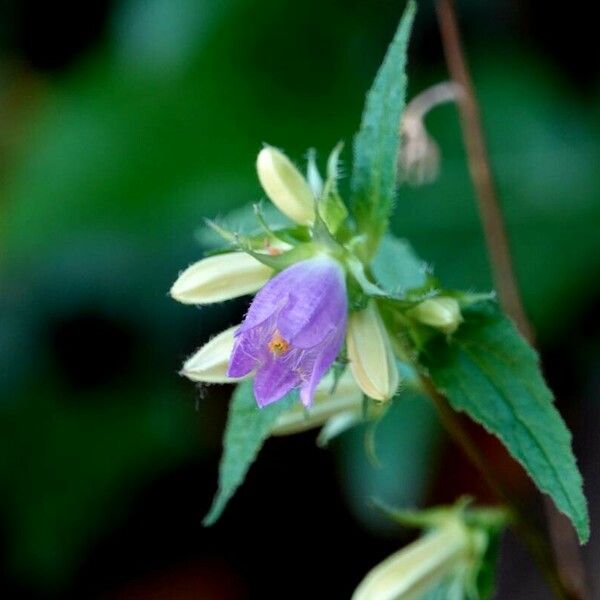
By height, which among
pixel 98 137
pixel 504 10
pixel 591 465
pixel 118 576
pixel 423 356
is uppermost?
pixel 98 137

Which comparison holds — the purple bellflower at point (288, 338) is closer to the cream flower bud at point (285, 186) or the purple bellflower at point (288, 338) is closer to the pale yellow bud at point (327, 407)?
the cream flower bud at point (285, 186)

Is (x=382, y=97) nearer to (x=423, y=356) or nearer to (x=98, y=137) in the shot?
(x=423, y=356)

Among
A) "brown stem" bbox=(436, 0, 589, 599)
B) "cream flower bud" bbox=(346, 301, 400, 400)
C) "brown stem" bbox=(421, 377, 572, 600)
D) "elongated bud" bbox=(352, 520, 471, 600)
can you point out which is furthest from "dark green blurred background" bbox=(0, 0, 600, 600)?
"cream flower bud" bbox=(346, 301, 400, 400)

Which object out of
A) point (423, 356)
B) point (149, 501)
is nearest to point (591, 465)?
point (149, 501)

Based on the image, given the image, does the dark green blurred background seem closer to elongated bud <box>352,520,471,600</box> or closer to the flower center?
elongated bud <box>352,520,471,600</box>

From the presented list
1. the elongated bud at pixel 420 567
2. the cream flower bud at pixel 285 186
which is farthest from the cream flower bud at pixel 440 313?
the elongated bud at pixel 420 567

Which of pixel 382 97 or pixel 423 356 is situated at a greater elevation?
pixel 382 97
